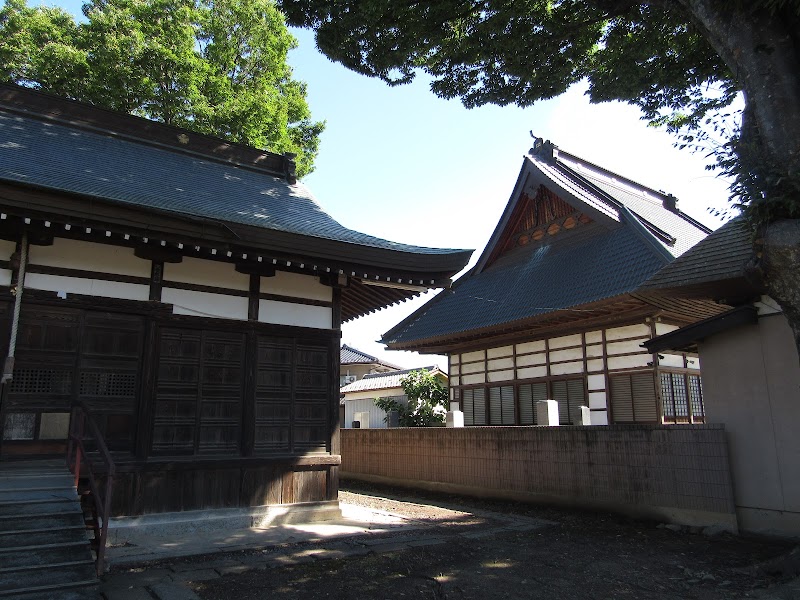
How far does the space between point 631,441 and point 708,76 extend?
5903mm

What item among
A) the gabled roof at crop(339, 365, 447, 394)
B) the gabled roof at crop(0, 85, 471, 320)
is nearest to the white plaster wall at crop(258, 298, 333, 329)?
the gabled roof at crop(0, 85, 471, 320)

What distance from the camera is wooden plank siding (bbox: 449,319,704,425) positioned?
12555 millimetres

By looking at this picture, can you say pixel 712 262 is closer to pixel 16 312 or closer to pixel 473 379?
pixel 16 312

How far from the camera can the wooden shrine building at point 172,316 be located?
6828 millimetres

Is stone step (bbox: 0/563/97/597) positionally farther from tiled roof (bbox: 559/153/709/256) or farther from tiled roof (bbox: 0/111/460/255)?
tiled roof (bbox: 559/153/709/256)

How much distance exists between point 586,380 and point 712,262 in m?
6.52

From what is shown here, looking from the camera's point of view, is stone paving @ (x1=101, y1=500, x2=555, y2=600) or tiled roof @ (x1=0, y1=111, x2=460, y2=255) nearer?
stone paving @ (x1=101, y1=500, x2=555, y2=600)

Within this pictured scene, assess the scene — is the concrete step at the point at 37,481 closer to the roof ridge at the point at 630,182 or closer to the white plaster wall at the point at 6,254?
the white plaster wall at the point at 6,254

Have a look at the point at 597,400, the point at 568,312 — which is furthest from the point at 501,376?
the point at 568,312

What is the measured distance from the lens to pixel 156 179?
30.1ft

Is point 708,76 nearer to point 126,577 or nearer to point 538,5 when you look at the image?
point 538,5

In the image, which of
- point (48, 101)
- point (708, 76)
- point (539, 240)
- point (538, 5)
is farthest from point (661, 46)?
point (48, 101)

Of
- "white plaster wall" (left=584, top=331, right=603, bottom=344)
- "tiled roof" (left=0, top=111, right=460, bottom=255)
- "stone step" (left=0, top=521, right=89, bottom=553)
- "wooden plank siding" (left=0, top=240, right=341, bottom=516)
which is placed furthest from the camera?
"white plaster wall" (left=584, top=331, right=603, bottom=344)

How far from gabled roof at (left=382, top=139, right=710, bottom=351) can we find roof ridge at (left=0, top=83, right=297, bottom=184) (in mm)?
6872
